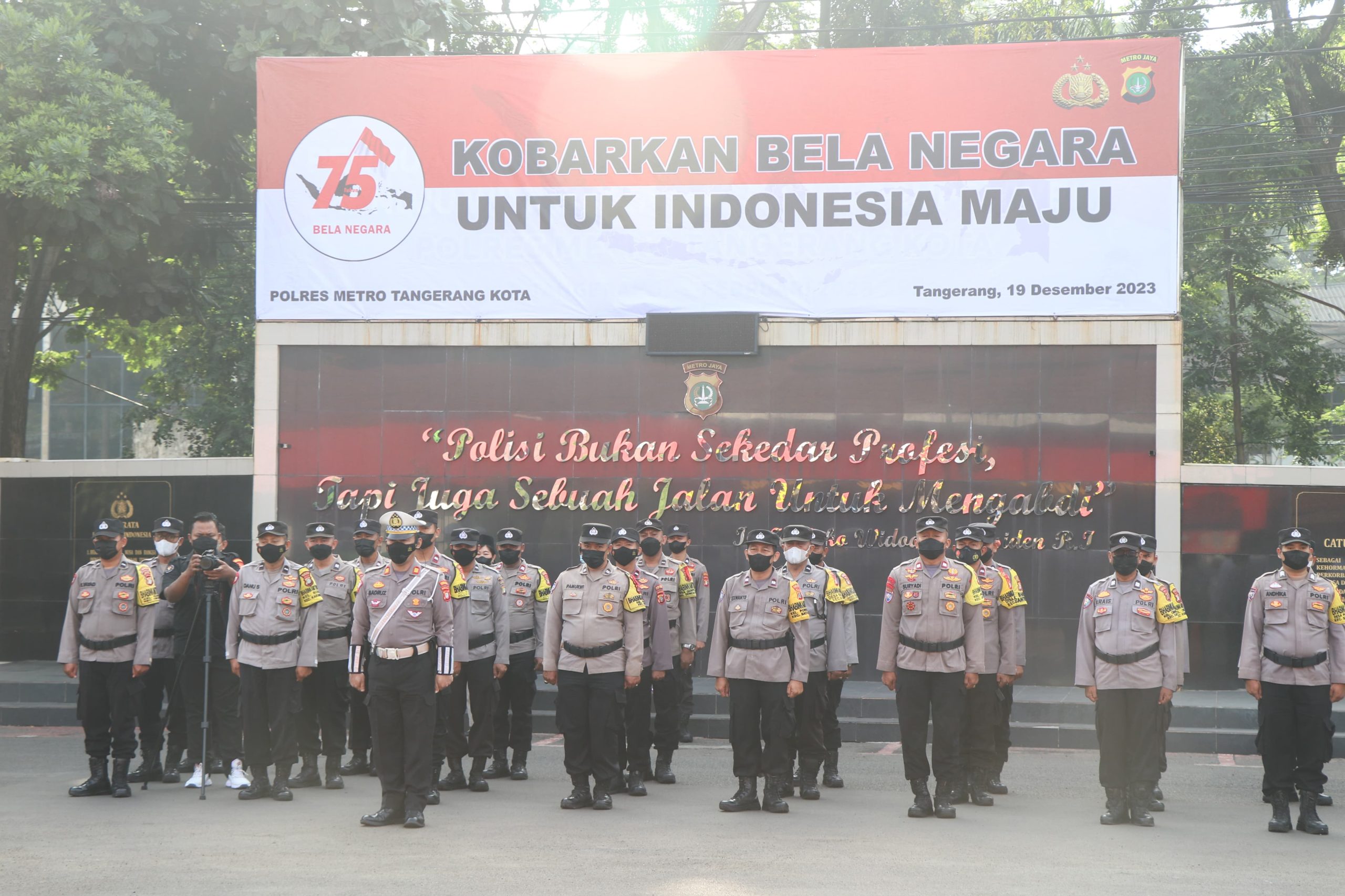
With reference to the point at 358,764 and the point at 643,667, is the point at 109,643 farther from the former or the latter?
the point at 643,667

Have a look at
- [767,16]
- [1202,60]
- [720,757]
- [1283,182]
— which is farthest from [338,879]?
[767,16]

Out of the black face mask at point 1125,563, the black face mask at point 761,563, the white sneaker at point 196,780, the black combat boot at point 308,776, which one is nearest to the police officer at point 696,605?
the black face mask at point 761,563

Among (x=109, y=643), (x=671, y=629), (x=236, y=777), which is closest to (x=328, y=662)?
(x=236, y=777)

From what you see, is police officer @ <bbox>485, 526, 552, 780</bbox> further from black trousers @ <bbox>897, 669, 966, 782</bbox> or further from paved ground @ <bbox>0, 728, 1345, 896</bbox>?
black trousers @ <bbox>897, 669, 966, 782</bbox>

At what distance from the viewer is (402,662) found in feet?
30.8

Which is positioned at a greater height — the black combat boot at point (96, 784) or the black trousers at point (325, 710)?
the black trousers at point (325, 710)

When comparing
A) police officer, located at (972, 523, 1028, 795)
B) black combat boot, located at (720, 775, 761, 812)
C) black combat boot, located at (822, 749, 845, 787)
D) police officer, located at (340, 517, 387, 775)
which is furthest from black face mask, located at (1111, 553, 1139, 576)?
police officer, located at (340, 517, 387, 775)

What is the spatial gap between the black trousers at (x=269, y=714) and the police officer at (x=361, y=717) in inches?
33.4

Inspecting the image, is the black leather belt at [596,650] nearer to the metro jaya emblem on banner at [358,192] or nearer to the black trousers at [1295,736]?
the black trousers at [1295,736]

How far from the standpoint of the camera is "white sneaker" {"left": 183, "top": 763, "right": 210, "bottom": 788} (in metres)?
10.5

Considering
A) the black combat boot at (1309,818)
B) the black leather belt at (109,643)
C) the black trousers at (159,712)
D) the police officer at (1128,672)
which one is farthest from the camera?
the black trousers at (159,712)

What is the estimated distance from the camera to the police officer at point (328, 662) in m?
10.9

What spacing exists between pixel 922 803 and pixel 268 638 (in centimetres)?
457

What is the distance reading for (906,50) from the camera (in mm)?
15734
